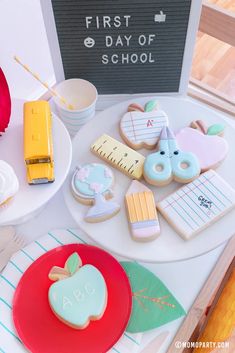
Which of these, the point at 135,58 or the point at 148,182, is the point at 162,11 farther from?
the point at 148,182

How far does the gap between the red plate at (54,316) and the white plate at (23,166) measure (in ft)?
0.35

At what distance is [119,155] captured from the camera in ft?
2.50

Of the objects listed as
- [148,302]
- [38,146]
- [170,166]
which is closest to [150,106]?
[170,166]

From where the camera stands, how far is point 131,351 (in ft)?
2.13

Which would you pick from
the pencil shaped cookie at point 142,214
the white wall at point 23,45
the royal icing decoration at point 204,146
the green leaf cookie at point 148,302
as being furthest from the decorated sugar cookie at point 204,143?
the white wall at point 23,45

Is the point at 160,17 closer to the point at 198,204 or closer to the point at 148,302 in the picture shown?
the point at 198,204

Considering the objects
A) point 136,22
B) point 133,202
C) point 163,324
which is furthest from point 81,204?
point 136,22

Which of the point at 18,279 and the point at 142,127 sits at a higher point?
the point at 142,127

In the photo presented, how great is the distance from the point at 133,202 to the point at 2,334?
0.31m

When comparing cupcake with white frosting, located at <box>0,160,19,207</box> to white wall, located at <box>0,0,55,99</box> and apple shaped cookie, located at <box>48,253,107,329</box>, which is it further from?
white wall, located at <box>0,0,55,99</box>

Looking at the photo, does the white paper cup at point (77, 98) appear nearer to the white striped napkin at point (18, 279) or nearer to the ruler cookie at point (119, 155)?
the ruler cookie at point (119, 155)

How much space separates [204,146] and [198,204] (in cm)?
13

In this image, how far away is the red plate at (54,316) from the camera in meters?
0.64

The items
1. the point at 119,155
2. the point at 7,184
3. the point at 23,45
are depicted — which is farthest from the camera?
the point at 23,45
